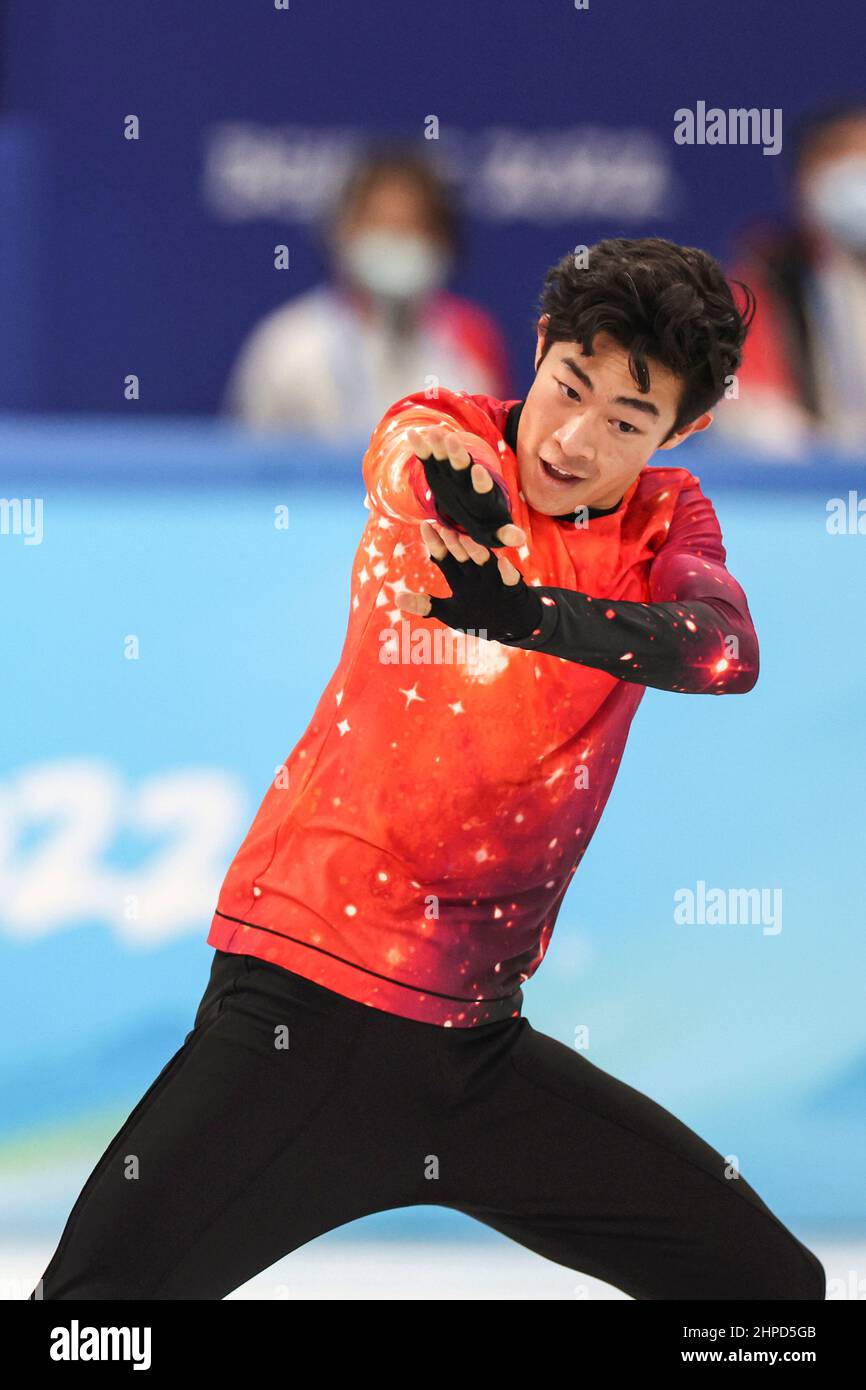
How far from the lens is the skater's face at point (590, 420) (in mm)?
2404

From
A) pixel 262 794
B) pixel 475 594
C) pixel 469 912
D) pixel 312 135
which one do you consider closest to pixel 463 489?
pixel 475 594

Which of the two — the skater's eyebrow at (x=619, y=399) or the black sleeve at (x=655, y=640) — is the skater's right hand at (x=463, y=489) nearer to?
the black sleeve at (x=655, y=640)

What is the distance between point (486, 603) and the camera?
212 centimetres

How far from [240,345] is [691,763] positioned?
3849 mm

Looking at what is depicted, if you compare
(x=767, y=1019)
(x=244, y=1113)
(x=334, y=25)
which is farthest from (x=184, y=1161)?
(x=334, y=25)

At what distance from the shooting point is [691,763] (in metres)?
3.95

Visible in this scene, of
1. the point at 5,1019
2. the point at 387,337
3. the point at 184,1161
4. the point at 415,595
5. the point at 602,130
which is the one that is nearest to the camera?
the point at 415,595

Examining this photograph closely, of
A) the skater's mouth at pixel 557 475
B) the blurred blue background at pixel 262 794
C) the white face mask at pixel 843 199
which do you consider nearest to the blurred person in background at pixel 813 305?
the white face mask at pixel 843 199

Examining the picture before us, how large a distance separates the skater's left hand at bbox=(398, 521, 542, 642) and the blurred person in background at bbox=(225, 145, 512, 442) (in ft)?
12.5

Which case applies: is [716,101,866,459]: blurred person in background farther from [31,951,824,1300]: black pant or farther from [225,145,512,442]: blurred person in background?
[31,951,824,1300]: black pant

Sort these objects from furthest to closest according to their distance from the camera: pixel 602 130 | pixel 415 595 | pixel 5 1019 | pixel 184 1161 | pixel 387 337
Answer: pixel 602 130, pixel 387 337, pixel 5 1019, pixel 184 1161, pixel 415 595

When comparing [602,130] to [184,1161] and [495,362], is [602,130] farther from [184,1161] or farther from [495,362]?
[184,1161]

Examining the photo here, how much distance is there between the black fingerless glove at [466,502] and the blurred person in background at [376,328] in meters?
3.84

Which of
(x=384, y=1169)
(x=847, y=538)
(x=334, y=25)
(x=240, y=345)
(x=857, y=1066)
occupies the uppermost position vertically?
(x=334, y=25)
